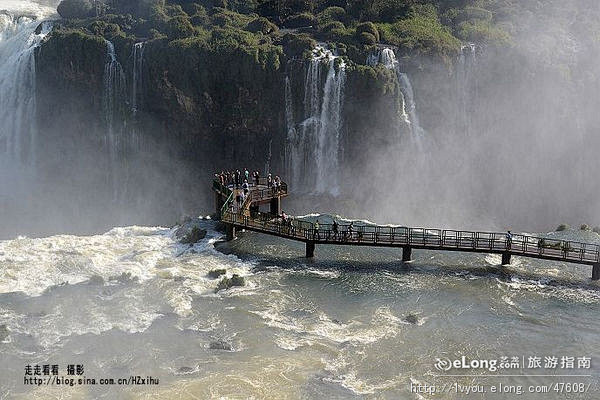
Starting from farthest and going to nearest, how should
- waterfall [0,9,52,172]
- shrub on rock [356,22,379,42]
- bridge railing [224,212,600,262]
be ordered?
waterfall [0,9,52,172] < shrub on rock [356,22,379,42] < bridge railing [224,212,600,262]

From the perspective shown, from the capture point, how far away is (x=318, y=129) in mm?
53938

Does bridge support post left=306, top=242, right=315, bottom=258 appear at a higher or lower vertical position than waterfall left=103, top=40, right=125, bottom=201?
lower

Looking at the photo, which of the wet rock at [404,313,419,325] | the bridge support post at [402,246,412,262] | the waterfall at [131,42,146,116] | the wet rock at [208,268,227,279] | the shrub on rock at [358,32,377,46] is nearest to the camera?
the wet rock at [404,313,419,325]

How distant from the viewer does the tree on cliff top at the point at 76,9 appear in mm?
69938

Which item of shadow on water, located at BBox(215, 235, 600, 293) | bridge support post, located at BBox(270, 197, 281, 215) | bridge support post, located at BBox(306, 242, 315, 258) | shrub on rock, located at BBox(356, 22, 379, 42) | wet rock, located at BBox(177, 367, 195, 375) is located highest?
shrub on rock, located at BBox(356, 22, 379, 42)

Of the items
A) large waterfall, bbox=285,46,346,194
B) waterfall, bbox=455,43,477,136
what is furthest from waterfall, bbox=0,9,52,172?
waterfall, bbox=455,43,477,136

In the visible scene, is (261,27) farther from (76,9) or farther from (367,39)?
(76,9)

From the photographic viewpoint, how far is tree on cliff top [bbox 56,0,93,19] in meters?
69.9

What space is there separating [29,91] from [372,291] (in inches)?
1719

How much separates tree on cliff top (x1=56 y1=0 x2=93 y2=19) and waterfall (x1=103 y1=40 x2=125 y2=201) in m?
16.2

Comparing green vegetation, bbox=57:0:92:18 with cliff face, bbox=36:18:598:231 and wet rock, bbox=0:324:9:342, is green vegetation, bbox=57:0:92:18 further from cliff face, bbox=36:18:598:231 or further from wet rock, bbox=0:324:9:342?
wet rock, bbox=0:324:9:342

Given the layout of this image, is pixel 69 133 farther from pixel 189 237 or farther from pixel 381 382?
pixel 381 382

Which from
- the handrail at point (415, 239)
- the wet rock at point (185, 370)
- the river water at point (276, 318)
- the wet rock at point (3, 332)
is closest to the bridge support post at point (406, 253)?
the handrail at point (415, 239)

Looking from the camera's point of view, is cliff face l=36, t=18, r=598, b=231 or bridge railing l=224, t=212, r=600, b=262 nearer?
bridge railing l=224, t=212, r=600, b=262
